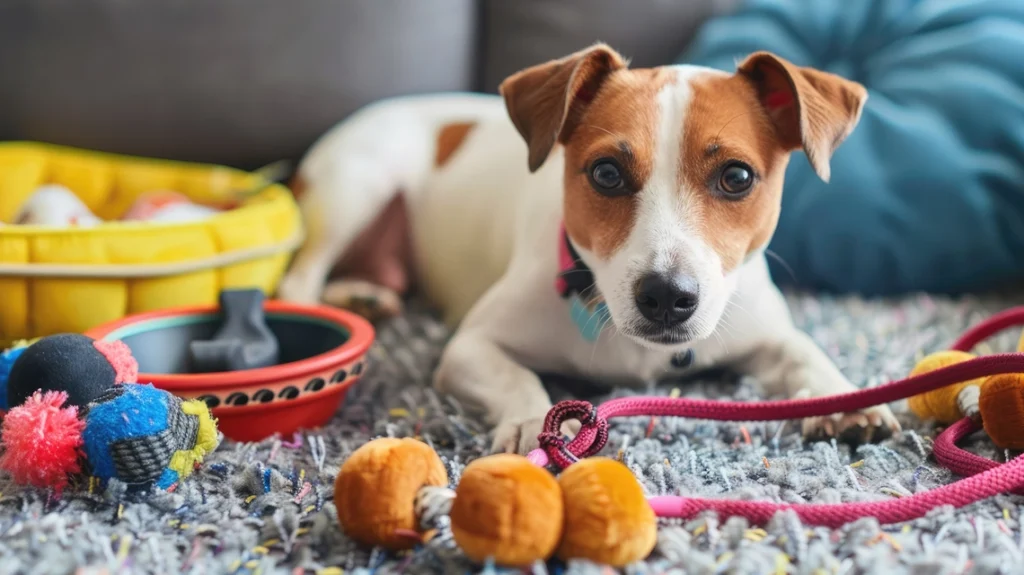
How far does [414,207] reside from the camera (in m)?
2.26

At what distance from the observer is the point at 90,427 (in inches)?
41.6

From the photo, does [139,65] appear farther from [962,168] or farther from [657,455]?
[962,168]

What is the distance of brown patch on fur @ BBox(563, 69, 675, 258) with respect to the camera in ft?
4.35

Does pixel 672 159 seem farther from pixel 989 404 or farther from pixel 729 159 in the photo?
pixel 989 404

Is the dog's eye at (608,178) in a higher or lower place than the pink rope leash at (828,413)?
higher

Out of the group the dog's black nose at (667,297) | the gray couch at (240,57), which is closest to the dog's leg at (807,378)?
the dog's black nose at (667,297)

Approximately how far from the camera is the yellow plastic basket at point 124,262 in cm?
153

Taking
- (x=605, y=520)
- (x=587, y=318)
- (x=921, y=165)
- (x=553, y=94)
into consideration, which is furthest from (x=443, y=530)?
(x=921, y=165)

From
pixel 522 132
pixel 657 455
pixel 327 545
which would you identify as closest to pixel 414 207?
pixel 522 132

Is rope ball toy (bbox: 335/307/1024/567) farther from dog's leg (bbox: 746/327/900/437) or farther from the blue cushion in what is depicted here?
the blue cushion

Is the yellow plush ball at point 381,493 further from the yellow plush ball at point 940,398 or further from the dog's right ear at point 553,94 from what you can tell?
the yellow plush ball at point 940,398

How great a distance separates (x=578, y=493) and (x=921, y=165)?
1.59 metres

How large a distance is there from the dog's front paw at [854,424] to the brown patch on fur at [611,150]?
40 cm

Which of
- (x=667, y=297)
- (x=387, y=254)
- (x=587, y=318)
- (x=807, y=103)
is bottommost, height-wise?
(x=387, y=254)
